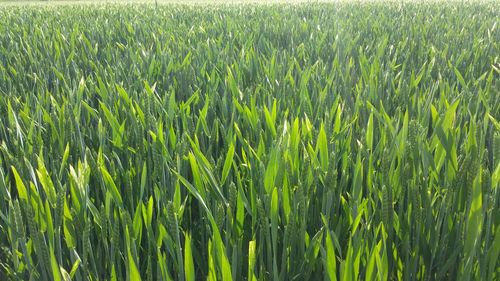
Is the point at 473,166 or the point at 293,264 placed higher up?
the point at 473,166

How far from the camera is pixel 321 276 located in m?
0.67

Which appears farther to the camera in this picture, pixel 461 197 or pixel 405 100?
pixel 405 100

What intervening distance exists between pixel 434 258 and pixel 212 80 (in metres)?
0.96

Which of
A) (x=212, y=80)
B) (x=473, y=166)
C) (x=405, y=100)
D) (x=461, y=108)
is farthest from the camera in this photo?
(x=212, y=80)

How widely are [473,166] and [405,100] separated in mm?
709

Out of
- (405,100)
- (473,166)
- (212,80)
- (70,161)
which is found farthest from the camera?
(212,80)

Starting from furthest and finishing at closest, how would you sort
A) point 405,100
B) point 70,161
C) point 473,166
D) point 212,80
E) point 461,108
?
point 212,80 → point 405,100 → point 461,108 → point 70,161 → point 473,166

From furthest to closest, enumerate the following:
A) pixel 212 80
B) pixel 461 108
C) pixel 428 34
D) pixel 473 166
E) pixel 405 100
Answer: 1. pixel 428 34
2. pixel 212 80
3. pixel 405 100
4. pixel 461 108
5. pixel 473 166

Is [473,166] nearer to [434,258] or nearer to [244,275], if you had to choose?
[434,258]

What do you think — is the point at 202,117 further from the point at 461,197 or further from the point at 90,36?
the point at 90,36

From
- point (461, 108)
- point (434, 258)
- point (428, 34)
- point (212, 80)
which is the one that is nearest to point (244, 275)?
point (434, 258)

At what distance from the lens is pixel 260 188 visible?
29.4 inches

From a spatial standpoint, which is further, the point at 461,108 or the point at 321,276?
the point at 461,108

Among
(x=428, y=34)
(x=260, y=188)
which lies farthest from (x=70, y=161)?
(x=428, y=34)
